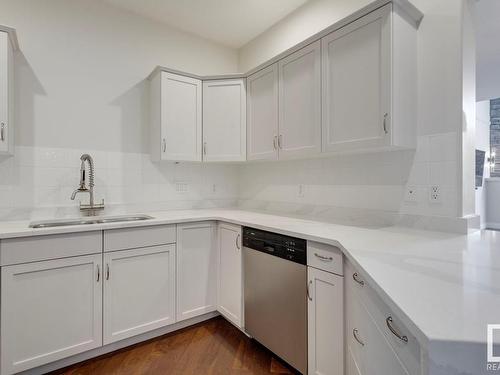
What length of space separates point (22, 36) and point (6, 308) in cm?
200

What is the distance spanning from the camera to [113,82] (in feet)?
8.30

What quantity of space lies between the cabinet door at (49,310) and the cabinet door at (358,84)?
6.19 feet

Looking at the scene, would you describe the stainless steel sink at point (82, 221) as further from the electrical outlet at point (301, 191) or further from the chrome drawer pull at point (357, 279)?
the chrome drawer pull at point (357, 279)

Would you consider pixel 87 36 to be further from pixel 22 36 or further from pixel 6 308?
pixel 6 308

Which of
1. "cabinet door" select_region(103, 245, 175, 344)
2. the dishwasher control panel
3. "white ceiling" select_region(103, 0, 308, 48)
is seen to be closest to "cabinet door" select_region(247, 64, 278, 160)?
"white ceiling" select_region(103, 0, 308, 48)

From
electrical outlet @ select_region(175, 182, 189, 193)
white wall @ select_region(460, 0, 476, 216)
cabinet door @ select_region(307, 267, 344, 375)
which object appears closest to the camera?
cabinet door @ select_region(307, 267, 344, 375)

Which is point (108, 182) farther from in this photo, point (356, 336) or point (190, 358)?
point (356, 336)

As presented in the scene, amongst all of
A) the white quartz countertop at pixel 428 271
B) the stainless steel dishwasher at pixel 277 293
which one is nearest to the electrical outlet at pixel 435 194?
the white quartz countertop at pixel 428 271

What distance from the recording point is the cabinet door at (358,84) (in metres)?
1.60

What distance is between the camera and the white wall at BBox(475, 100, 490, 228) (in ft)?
18.8

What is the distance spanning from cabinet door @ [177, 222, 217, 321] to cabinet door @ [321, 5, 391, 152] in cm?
126

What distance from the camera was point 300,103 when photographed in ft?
7.04

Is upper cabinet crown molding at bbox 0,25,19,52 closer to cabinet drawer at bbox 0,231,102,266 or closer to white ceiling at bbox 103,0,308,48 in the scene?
white ceiling at bbox 103,0,308,48

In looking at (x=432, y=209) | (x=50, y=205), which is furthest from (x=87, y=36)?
(x=432, y=209)
